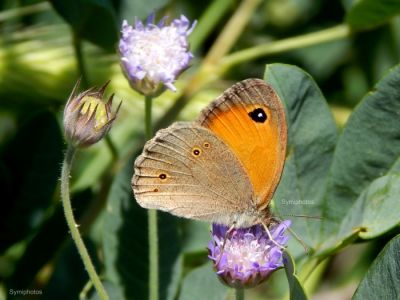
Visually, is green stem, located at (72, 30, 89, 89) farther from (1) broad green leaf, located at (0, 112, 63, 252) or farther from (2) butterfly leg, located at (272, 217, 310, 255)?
(2) butterfly leg, located at (272, 217, 310, 255)

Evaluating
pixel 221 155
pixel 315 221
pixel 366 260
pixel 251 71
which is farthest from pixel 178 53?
pixel 366 260

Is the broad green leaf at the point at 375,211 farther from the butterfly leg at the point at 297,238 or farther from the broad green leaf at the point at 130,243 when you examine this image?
the broad green leaf at the point at 130,243

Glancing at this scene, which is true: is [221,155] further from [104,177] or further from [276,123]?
[104,177]

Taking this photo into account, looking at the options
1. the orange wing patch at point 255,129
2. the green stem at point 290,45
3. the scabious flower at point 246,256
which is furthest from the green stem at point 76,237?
the green stem at point 290,45

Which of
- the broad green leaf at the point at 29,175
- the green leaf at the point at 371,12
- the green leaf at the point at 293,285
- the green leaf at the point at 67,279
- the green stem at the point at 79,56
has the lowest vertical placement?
the green leaf at the point at 67,279

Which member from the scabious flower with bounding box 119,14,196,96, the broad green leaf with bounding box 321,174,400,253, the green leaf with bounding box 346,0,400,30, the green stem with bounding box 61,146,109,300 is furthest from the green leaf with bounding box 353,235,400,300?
the green leaf with bounding box 346,0,400,30

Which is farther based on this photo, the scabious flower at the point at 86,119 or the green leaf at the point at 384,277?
the scabious flower at the point at 86,119
